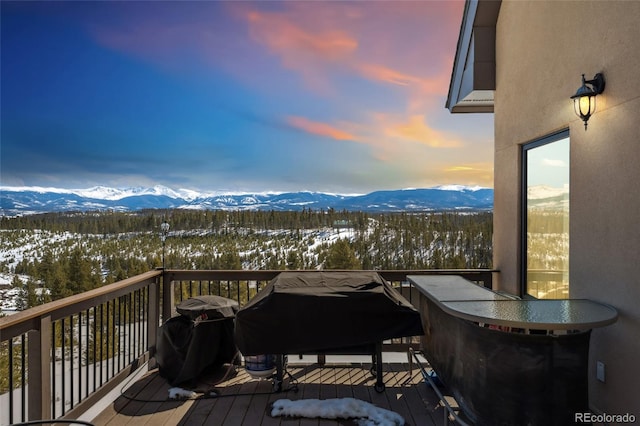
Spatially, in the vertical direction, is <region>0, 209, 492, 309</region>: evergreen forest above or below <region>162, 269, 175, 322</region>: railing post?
above

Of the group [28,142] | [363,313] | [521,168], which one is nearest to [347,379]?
[363,313]

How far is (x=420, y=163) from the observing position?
8031 mm

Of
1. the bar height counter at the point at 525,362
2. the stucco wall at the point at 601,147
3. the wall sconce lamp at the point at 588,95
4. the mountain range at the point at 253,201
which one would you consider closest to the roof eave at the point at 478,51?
the stucco wall at the point at 601,147

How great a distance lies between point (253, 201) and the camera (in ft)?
22.6

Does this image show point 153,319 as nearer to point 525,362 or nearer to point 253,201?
point 253,201

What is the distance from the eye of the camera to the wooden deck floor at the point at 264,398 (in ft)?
9.44

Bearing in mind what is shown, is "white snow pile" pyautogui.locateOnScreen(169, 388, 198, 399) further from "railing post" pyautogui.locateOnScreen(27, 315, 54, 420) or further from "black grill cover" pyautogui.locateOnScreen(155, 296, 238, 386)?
"railing post" pyautogui.locateOnScreen(27, 315, 54, 420)

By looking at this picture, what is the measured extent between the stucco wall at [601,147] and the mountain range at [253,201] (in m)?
1.70

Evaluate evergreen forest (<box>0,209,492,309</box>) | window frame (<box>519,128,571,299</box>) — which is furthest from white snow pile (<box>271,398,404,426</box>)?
evergreen forest (<box>0,209,492,309</box>)

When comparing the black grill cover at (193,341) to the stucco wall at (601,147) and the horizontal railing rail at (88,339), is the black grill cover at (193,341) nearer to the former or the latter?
the horizontal railing rail at (88,339)

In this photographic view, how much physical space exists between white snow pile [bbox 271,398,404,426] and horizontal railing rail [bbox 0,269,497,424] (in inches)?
42.6

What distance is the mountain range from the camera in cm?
578

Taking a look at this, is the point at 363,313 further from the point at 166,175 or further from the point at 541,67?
the point at 166,175

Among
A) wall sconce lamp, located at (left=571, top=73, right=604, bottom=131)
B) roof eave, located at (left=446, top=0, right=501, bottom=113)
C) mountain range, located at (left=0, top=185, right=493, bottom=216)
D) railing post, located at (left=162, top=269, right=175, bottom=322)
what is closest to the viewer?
wall sconce lamp, located at (left=571, top=73, right=604, bottom=131)
